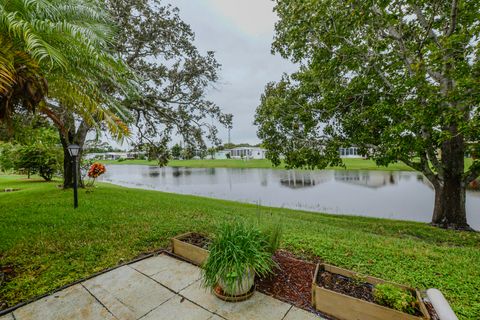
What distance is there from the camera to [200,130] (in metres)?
9.56

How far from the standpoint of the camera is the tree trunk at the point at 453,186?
6250 millimetres

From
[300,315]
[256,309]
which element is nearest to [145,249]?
[256,309]

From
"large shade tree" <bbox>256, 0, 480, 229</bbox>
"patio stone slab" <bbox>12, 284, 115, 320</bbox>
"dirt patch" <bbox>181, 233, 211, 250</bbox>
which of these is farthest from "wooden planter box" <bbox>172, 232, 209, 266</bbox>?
"large shade tree" <bbox>256, 0, 480, 229</bbox>

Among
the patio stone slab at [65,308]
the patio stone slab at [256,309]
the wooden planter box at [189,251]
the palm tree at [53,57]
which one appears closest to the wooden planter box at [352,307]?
the patio stone slab at [256,309]

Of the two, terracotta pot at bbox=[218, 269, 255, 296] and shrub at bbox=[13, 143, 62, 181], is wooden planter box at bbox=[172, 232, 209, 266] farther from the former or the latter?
shrub at bbox=[13, 143, 62, 181]

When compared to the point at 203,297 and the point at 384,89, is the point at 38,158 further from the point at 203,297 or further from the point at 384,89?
the point at 384,89

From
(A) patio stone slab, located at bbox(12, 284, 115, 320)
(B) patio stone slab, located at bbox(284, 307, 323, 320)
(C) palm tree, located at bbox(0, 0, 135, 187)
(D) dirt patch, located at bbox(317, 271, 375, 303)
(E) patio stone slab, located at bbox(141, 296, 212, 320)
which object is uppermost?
(C) palm tree, located at bbox(0, 0, 135, 187)

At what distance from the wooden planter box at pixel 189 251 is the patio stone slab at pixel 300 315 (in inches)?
49.4

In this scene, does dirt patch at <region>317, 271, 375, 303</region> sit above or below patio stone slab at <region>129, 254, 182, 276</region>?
above

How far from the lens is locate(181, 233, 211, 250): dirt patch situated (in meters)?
3.31

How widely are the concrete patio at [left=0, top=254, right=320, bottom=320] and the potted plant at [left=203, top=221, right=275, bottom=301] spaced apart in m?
0.12

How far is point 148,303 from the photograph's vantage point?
7.54 ft

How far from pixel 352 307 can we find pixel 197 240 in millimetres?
2336

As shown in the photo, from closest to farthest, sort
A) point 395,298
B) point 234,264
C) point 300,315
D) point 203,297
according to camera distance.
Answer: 1. point 395,298
2. point 300,315
3. point 234,264
4. point 203,297
